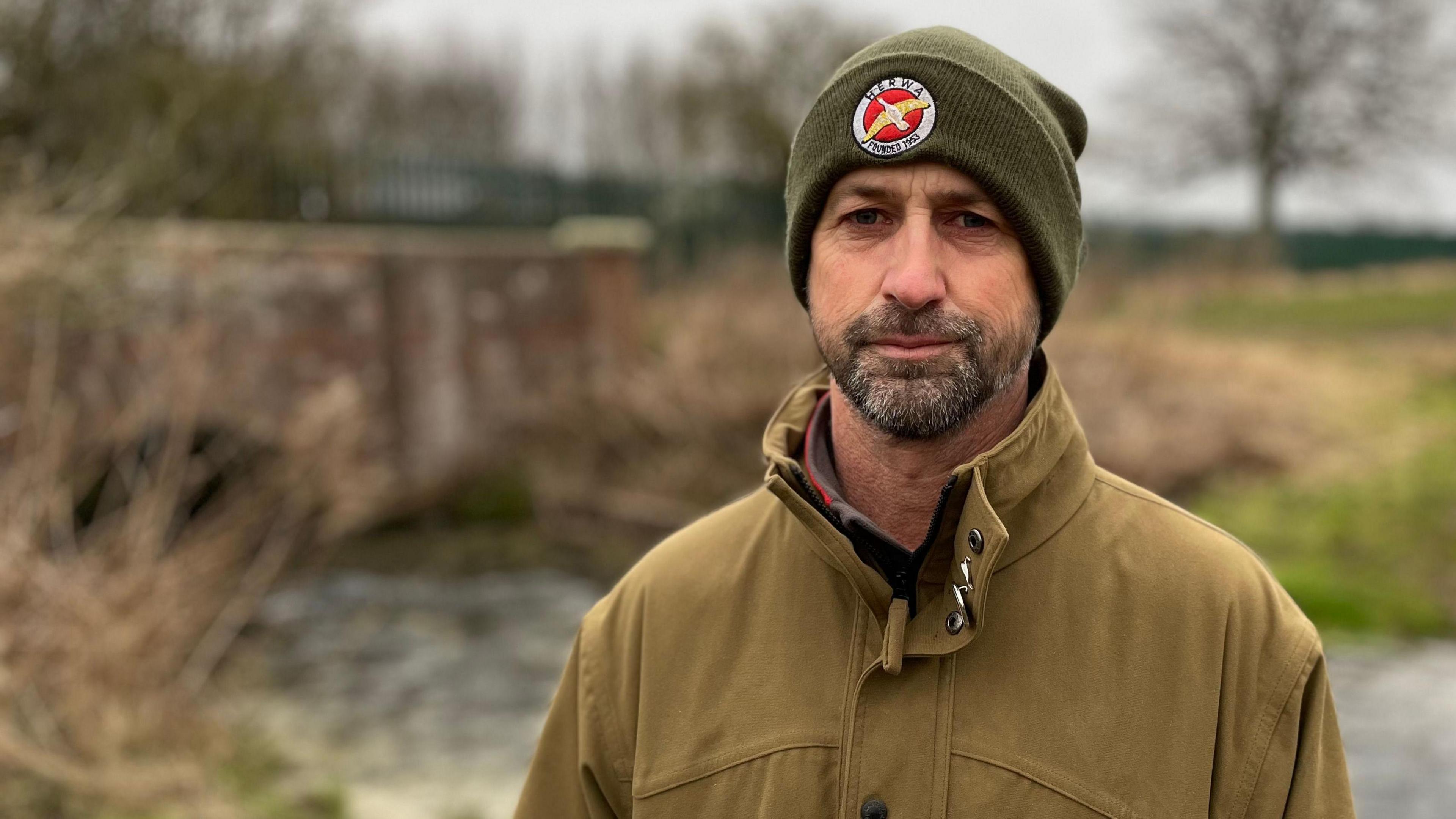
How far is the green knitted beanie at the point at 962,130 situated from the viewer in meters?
1.72

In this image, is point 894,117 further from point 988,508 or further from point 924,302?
point 988,508

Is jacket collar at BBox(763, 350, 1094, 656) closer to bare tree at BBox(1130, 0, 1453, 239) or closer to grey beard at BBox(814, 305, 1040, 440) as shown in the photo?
grey beard at BBox(814, 305, 1040, 440)

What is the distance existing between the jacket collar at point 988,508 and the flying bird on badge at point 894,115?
41cm

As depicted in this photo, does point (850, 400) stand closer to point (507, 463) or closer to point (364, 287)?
point (364, 287)

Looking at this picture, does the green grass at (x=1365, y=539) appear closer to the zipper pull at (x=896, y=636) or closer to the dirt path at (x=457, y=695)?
the dirt path at (x=457, y=695)

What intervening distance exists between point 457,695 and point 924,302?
7.90 meters

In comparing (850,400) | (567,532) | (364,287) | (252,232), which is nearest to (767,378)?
(567,532)

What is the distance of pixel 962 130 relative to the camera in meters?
1.71

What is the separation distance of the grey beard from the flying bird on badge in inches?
9.2

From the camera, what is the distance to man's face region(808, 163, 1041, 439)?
5.62 ft

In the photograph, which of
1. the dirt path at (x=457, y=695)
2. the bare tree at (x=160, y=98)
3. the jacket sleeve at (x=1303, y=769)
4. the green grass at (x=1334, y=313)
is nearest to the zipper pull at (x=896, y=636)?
the jacket sleeve at (x=1303, y=769)

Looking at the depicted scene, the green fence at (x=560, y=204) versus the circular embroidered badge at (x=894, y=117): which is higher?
the circular embroidered badge at (x=894, y=117)

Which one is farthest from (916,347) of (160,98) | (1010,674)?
(160,98)

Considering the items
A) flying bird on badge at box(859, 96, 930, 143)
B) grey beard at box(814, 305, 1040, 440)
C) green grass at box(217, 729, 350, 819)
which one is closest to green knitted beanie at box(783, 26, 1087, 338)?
flying bird on badge at box(859, 96, 930, 143)
